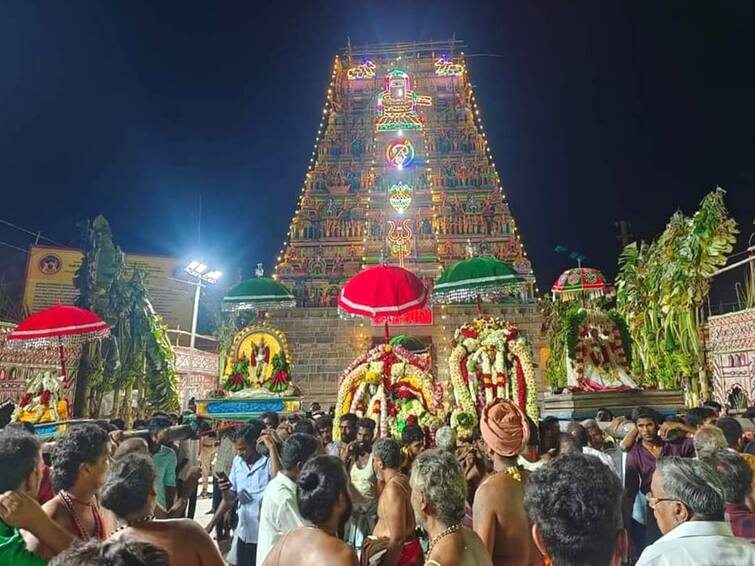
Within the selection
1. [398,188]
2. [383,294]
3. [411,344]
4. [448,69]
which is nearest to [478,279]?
[383,294]

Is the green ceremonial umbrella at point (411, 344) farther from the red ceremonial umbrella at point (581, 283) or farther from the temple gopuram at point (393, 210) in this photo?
the red ceremonial umbrella at point (581, 283)

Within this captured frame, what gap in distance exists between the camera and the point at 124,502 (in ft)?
6.57

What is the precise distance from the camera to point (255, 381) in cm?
1145

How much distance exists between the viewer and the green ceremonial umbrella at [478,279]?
33.6 ft

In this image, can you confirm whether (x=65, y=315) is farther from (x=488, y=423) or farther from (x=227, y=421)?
(x=488, y=423)

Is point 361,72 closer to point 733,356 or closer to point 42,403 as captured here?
point 733,356

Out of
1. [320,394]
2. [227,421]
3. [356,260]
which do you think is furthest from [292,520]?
[356,260]

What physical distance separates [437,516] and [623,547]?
83cm

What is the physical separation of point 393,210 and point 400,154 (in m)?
4.19

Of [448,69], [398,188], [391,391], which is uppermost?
[448,69]

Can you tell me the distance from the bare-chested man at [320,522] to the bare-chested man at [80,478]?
92 centimetres

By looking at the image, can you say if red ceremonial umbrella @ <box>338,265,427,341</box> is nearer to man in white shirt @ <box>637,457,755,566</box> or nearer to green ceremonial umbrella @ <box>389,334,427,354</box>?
man in white shirt @ <box>637,457,755,566</box>

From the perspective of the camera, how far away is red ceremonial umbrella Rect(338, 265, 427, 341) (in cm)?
952

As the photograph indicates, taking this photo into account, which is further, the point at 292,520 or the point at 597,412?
the point at 597,412
